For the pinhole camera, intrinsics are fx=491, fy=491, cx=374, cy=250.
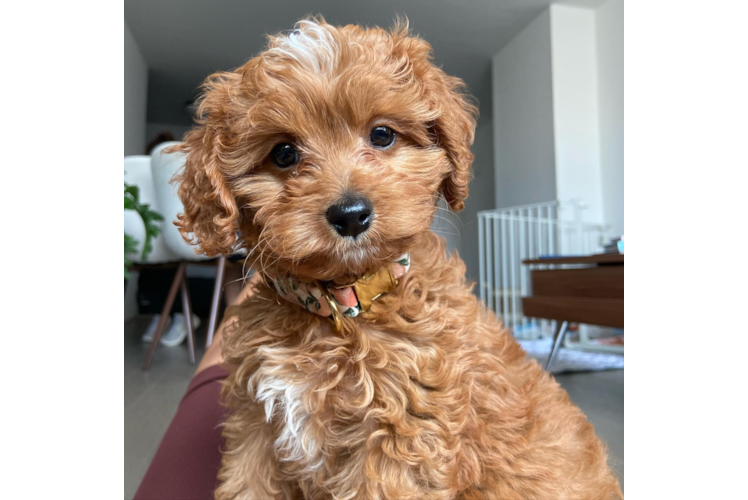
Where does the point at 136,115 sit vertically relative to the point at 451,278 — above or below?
above

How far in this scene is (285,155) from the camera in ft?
3.77

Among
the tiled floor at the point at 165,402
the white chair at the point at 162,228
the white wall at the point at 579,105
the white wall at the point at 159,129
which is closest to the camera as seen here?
the tiled floor at the point at 165,402

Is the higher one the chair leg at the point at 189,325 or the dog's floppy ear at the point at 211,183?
the dog's floppy ear at the point at 211,183

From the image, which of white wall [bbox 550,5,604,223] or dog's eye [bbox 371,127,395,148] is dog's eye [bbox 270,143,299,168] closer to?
dog's eye [bbox 371,127,395,148]

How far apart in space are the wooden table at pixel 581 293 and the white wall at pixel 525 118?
11.8 ft

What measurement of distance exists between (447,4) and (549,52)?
74.1 inches

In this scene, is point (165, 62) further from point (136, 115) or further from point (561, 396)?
point (561, 396)

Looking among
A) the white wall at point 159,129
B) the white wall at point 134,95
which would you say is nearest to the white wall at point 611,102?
the white wall at point 134,95

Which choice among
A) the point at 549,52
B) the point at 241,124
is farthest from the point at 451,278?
the point at 549,52

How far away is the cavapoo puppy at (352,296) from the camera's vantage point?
1.05m

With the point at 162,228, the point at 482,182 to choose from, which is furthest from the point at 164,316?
the point at 482,182

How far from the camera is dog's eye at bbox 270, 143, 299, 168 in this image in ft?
3.75

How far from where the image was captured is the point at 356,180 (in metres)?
1.05

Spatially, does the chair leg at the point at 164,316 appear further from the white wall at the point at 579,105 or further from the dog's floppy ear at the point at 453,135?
the white wall at the point at 579,105
